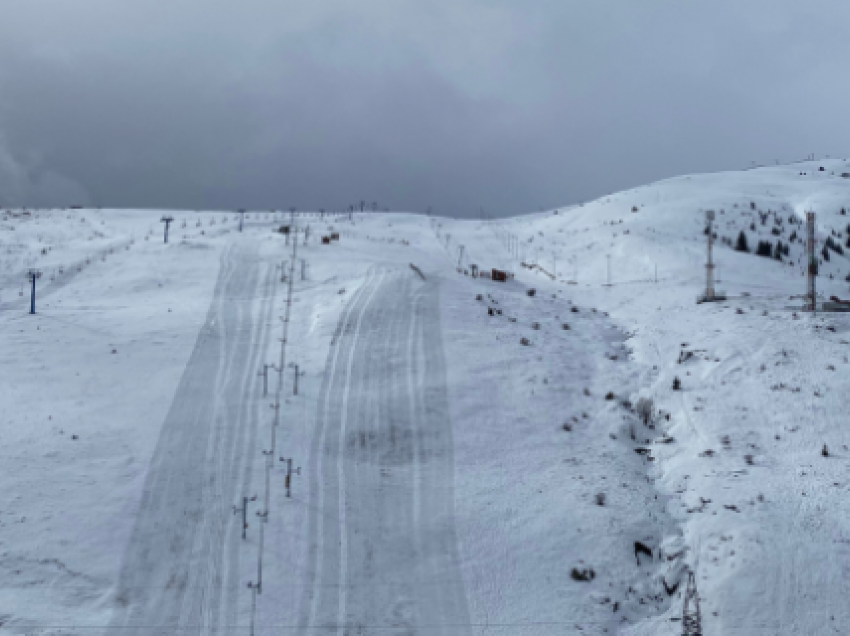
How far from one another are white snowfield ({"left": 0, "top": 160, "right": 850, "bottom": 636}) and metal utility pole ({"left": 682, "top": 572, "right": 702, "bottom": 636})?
0.44 ft

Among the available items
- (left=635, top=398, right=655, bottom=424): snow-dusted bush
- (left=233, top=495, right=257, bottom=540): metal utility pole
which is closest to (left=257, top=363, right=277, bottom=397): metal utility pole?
(left=233, top=495, right=257, bottom=540): metal utility pole

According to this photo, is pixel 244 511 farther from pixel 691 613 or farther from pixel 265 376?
pixel 691 613

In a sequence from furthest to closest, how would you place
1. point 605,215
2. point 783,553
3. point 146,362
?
point 605,215
point 146,362
point 783,553

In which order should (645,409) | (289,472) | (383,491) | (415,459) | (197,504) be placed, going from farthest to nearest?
1. (645,409)
2. (415,459)
3. (383,491)
4. (289,472)
5. (197,504)

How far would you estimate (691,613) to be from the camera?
41.8ft

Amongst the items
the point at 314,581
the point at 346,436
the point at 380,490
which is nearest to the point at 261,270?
the point at 346,436

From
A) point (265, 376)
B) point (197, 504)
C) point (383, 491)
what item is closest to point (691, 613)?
point (383, 491)

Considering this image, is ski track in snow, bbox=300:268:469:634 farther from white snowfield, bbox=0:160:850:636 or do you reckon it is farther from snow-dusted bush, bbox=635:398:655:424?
snow-dusted bush, bbox=635:398:655:424

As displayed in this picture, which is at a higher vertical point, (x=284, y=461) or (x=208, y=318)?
(x=208, y=318)

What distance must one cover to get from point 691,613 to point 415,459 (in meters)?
7.04

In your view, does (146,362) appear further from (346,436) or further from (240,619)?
(240,619)

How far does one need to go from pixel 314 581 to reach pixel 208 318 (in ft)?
48.9

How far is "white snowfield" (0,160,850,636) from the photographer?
13.1 m

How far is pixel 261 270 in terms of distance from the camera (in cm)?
3353
